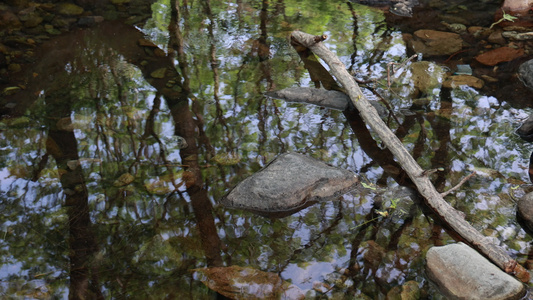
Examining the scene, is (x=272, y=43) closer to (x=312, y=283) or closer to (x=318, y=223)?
(x=318, y=223)

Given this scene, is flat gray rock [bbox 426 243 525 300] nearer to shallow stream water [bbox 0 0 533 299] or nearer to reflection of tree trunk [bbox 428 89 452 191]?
shallow stream water [bbox 0 0 533 299]

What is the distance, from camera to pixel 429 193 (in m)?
3.90

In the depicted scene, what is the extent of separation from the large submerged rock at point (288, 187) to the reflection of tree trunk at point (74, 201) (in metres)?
1.08

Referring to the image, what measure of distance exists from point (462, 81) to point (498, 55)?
102 cm

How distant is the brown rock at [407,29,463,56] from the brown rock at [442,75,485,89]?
739mm

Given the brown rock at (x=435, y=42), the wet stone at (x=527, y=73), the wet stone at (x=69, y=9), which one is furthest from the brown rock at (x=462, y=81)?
the wet stone at (x=69, y=9)

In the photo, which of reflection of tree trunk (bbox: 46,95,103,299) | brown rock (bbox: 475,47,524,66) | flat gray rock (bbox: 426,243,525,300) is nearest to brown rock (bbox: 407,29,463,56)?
brown rock (bbox: 475,47,524,66)

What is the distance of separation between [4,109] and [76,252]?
8.22 ft

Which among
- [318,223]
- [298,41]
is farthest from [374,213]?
[298,41]

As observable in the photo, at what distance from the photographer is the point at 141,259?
3518mm

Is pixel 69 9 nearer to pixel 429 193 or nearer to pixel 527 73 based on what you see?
pixel 429 193

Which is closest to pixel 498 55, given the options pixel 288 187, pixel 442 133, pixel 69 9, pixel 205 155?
pixel 442 133

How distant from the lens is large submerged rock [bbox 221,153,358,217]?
156 inches

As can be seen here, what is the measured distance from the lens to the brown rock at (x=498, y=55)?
648 centimetres
